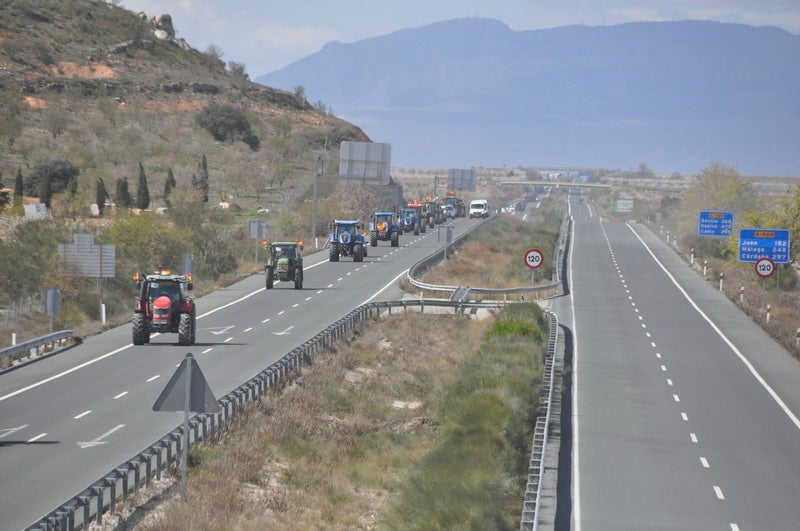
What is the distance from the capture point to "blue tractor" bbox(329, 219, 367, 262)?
71.7m

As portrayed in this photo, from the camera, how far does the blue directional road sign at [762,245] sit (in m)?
61.1

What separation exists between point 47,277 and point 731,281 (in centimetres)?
3926

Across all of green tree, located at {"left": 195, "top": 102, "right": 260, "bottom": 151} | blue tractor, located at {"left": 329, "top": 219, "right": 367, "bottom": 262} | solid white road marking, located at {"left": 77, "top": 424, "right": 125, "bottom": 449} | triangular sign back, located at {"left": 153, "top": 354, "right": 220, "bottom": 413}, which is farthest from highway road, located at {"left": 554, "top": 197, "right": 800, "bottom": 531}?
green tree, located at {"left": 195, "top": 102, "right": 260, "bottom": 151}

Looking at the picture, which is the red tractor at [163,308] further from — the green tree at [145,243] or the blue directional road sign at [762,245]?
the blue directional road sign at [762,245]

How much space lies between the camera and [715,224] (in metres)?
82.0

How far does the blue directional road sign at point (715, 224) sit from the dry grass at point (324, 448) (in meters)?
42.9

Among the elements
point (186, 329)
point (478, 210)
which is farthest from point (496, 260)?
point (186, 329)

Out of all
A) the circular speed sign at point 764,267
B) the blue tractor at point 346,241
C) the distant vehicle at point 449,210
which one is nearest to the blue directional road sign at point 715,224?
→ the blue tractor at point 346,241

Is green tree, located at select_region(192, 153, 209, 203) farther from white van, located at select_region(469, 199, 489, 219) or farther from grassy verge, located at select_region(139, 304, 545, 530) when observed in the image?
grassy verge, located at select_region(139, 304, 545, 530)

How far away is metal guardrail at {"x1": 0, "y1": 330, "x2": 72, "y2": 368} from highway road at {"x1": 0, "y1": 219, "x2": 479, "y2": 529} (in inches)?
21.7

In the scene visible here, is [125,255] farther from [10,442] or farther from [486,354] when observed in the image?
[10,442]

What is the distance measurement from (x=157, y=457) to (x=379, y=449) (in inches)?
324

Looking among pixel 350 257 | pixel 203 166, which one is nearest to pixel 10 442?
pixel 350 257

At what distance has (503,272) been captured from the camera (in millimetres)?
75875
